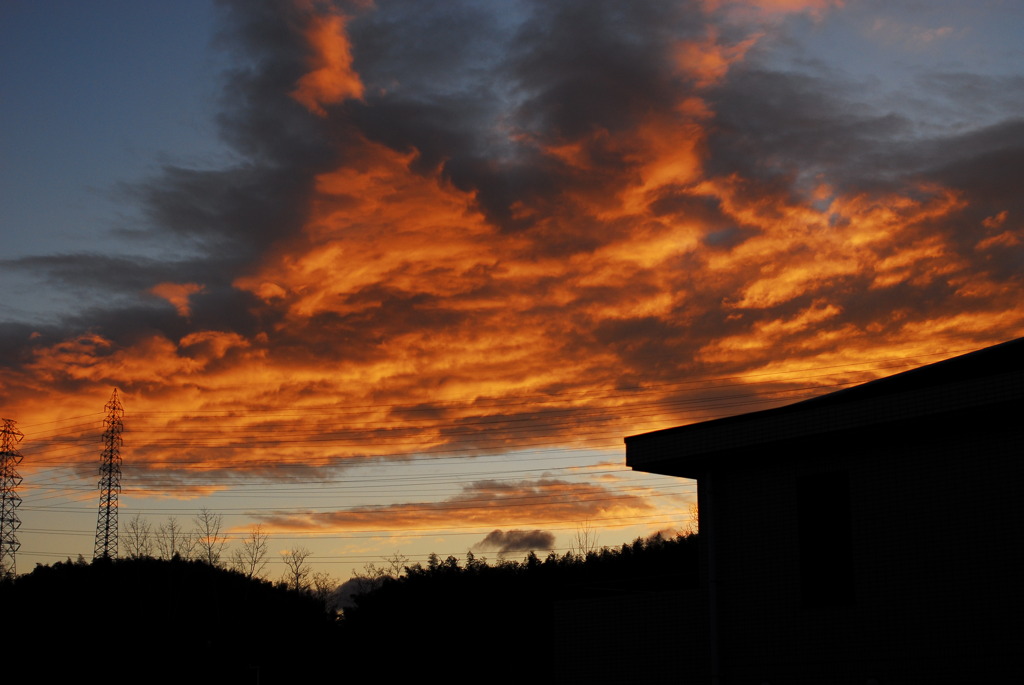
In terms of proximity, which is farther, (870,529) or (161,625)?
(161,625)

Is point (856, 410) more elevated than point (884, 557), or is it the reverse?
point (856, 410)

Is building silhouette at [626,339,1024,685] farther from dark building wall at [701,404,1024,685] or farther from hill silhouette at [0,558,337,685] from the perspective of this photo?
hill silhouette at [0,558,337,685]

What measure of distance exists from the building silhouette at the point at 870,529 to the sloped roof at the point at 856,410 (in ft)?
0.08

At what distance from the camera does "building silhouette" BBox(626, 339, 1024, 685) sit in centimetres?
1438

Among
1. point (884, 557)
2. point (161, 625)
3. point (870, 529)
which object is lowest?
point (161, 625)

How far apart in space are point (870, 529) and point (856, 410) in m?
1.85

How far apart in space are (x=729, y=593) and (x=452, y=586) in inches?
1775

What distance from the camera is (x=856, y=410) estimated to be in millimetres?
15578

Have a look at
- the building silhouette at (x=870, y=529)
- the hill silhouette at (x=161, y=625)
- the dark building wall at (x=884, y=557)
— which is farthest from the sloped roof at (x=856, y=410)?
the hill silhouette at (x=161, y=625)

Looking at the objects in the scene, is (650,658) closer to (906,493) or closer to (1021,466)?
(906,493)

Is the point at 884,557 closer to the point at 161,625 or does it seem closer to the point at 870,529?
the point at 870,529

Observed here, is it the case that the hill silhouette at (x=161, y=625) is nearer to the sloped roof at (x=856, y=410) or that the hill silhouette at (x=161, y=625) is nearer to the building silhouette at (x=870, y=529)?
the sloped roof at (x=856, y=410)

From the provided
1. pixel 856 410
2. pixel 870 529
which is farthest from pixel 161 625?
pixel 856 410

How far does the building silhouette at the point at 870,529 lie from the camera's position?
14375 mm
